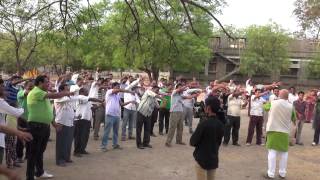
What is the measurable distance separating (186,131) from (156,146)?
12.3 ft

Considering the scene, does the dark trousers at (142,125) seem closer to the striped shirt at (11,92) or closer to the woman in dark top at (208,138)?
the striped shirt at (11,92)

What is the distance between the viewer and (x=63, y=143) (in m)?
9.68

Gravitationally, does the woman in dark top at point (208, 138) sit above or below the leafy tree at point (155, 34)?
below

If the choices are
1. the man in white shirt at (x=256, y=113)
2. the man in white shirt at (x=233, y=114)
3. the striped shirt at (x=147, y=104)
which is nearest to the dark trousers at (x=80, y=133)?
the striped shirt at (x=147, y=104)

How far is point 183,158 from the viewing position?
11188 mm

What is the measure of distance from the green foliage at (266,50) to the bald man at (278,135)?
40.6m

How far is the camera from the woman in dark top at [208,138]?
6.46m

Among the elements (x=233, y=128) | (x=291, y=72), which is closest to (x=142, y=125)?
(x=233, y=128)

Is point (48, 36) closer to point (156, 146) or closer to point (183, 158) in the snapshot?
point (183, 158)

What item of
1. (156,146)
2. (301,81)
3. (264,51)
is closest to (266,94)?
(156,146)

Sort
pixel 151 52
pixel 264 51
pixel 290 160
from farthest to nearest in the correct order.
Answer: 1. pixel 264 51
2. pixel 290 160
3. pixel 151 52

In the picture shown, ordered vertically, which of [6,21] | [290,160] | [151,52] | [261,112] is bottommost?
[290,160]

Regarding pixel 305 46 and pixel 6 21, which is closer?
pixel 6 21

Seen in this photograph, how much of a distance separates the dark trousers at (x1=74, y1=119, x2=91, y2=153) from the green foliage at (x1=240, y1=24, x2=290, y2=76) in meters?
40.4
